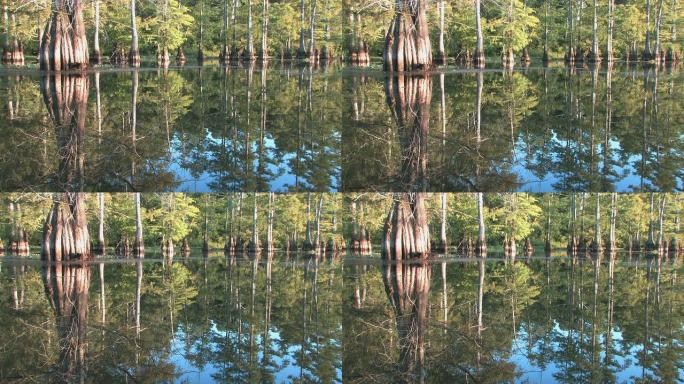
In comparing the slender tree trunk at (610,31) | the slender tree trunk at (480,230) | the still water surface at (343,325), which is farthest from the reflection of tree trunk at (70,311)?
the slender tree trunk at (610,31)

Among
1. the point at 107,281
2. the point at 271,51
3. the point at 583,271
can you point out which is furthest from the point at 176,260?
the point at 271,51

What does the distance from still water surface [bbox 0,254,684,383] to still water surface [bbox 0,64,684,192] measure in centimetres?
115

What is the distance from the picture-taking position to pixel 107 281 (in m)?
7.80

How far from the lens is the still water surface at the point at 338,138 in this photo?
9477 millimetres

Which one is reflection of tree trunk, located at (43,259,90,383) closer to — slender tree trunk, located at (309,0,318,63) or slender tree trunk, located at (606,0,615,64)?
slender tree trunk, located at (309,0,318,63)

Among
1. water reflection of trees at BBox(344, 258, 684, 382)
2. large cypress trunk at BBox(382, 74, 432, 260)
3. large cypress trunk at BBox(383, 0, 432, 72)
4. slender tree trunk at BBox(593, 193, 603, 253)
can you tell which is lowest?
slender tree trunk at BBox(593, 193, 603, 253)

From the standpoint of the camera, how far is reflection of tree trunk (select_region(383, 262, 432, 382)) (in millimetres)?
5035

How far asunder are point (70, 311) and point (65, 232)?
9.63 ft

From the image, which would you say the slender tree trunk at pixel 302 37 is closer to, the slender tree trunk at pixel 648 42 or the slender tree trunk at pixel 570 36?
the slender tree trunk at pixel 570 36

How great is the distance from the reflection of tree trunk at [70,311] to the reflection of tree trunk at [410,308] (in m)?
1.60

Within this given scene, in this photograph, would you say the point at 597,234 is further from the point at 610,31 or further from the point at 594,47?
the point at 610,31

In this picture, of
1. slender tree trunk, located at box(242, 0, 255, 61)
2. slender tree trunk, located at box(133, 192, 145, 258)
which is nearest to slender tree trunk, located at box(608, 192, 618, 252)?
slender tree trunk, located at box(133, 192, 145, 258)

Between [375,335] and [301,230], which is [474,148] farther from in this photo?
[375,335]

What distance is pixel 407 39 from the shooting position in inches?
653
